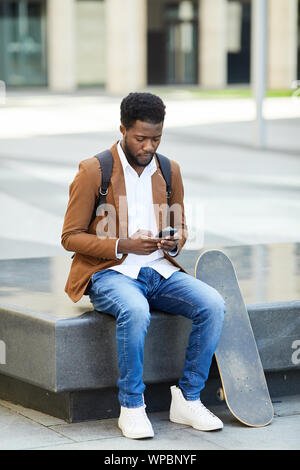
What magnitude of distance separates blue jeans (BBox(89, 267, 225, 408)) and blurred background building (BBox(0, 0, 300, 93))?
133 feet

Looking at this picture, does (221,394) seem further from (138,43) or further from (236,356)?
(138,43)

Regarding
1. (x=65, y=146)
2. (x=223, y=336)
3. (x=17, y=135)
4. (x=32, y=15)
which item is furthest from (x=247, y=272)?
(x=32, y=15)

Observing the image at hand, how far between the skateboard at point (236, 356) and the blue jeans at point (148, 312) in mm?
196

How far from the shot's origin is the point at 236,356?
4992mm

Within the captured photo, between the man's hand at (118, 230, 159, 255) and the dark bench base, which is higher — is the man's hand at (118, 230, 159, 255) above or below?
above

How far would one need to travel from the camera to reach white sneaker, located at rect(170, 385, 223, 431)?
4734 millimetres

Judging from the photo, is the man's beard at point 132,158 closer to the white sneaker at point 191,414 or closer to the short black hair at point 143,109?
the short black hair at point 143,109

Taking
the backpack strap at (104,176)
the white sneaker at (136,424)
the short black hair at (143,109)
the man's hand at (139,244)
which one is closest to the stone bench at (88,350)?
the white sneaker at (136,424)

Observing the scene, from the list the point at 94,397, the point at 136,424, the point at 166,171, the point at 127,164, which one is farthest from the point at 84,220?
the point at 136,424

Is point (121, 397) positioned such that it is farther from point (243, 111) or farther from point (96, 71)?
point (96, 71)

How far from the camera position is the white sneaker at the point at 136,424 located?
15.0 ft

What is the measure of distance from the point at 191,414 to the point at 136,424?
0.32m

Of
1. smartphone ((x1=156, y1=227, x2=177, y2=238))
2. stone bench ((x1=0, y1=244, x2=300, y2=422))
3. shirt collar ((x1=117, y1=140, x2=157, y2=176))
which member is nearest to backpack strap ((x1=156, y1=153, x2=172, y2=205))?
shirt collar ((x1=117, y1=140, x2=157, y2=176))

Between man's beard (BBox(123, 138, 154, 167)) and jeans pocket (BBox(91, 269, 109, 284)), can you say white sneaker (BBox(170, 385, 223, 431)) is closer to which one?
jeans pocket (BBox(91, 269, 109, 284))
